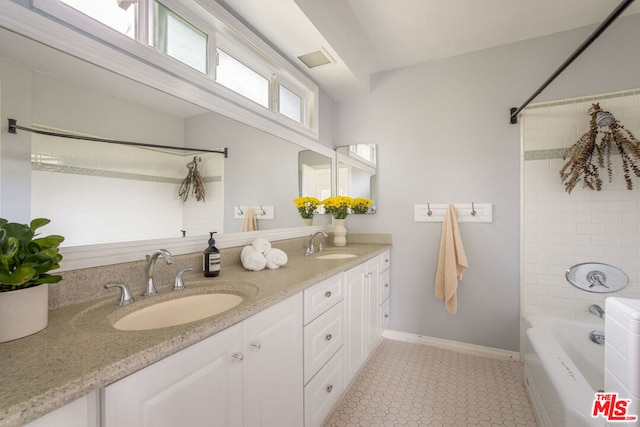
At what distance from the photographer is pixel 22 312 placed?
0.69 m

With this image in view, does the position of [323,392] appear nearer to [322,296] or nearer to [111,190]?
[322,296]

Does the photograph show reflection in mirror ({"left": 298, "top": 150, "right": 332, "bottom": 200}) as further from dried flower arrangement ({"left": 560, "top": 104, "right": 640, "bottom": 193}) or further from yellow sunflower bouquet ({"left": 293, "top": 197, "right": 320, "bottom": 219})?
dried flower arrangement ({"left": 560, "top": 104, "right": 640, "bottom": 193})

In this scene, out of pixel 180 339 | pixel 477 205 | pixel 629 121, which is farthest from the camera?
pixel 477 205

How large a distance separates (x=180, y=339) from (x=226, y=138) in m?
1.16

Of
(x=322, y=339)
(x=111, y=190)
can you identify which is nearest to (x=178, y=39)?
(x=111, y=190)

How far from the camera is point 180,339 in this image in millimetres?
702

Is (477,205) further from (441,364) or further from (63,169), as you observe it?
(63,169)

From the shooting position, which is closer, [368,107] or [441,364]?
[441,364]

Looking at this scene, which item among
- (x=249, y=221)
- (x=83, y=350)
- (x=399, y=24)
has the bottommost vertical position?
(x=83, y=350)

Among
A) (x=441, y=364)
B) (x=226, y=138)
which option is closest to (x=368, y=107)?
(x=226, y=138)

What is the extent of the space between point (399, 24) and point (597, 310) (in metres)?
2.51

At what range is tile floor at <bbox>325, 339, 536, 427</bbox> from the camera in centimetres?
160

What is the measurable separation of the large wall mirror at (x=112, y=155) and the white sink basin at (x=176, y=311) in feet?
1.03

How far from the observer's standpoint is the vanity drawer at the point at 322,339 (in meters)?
1.30
